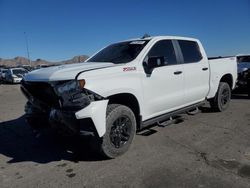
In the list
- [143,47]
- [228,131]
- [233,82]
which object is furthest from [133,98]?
[233,82]

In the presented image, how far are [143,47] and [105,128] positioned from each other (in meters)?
1.81

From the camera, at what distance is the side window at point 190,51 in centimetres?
568

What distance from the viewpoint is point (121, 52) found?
5.00 metres

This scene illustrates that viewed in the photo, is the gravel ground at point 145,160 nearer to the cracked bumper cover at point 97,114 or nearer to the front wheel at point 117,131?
the front wheel at point 117,131

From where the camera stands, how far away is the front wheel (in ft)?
12.9

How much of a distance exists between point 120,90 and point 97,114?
643mm

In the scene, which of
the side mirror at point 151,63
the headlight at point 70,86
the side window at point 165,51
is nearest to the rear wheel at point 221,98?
the side window at point 165,51

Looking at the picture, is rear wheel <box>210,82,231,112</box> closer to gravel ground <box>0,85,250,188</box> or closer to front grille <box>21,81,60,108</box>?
gravel ground <box>0,85,250,188</box>

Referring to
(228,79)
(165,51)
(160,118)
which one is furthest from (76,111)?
(228,79)

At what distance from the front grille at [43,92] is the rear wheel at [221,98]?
4.71m

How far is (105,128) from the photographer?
375 centimetres

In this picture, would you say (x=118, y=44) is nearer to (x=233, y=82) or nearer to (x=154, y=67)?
(x=154, y=67)

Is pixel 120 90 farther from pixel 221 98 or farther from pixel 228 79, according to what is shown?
pixel 228 79

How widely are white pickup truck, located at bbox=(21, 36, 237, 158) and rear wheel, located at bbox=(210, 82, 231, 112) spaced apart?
0.79 metres
